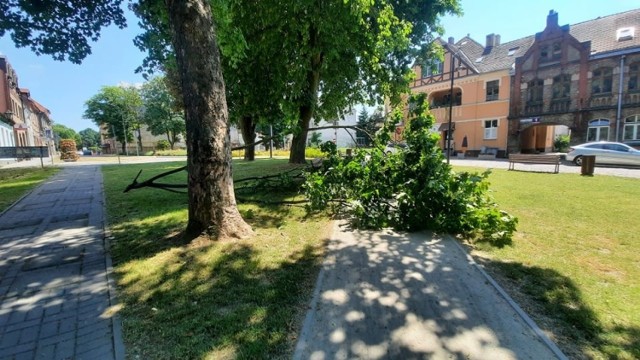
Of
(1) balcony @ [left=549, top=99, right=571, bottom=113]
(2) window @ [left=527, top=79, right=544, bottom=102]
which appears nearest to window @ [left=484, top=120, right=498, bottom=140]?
(2) window @ [left=527, top=79, right=544, bottom=102]

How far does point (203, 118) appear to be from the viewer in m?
4.88

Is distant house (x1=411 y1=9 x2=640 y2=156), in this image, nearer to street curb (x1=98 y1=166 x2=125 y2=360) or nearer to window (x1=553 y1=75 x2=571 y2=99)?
window (x1=553 y1=75 x2=571 y2=99)

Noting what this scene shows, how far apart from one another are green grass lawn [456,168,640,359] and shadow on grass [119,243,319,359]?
97.9 inches

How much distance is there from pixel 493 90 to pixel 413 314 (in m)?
32.0

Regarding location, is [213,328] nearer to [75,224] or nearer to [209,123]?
[209,123]

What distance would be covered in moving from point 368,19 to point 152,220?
927 cm

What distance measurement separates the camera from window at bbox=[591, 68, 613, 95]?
23953 millimetres

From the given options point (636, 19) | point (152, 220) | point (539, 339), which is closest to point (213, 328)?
point (539, 339)

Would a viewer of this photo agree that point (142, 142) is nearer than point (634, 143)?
No

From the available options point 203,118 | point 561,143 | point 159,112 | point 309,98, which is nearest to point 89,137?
point 159,112

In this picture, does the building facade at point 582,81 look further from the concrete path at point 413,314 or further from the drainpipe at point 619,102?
the concrete path at point 413,314

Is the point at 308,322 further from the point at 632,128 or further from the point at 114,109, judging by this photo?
the point at 114,109

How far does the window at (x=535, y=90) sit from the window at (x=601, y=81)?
11.0ft

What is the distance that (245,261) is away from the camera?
14.9 feet
